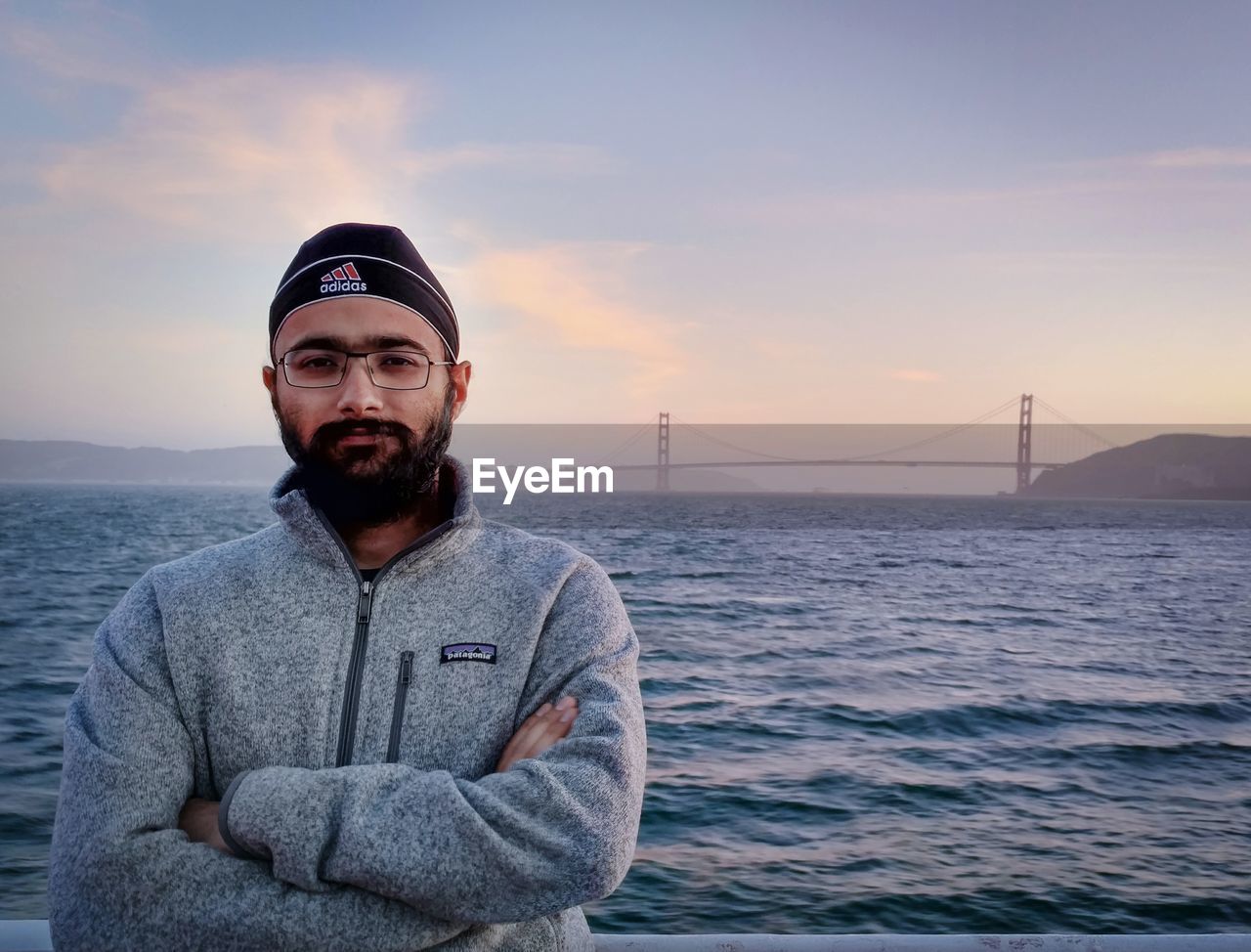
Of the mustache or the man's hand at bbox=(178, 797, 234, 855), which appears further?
the mustache

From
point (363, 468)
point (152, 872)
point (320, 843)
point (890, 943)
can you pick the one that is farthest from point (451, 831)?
point (890, 943)

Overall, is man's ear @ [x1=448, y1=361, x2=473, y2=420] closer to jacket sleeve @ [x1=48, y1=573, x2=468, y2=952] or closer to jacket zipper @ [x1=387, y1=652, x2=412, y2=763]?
jacket zipper @ [x1=387, y1=652, x2=412, y2=763]

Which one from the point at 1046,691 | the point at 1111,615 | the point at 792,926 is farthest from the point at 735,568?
the point at 792,926

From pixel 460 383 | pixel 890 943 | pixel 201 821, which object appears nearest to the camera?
pixel 201 821

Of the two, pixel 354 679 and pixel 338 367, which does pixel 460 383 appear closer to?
pixel 338 367

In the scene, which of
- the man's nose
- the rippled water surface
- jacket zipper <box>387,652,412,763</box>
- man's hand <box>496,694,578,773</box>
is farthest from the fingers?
the rippled water surface

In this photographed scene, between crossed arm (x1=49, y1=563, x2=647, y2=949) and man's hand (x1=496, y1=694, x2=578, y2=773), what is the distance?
0.4 inches

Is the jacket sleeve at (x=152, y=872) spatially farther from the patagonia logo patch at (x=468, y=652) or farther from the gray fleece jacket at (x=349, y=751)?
the patagonia logo patch at (x=468, y=652)

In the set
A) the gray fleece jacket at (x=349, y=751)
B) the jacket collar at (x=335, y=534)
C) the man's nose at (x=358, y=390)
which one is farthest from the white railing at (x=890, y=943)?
the man's nose at (x=358, y=390)

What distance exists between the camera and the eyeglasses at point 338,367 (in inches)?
55.5

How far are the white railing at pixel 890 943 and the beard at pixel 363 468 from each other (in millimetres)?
786

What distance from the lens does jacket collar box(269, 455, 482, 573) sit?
1.40m

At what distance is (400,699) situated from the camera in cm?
134

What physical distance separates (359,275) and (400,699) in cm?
58
